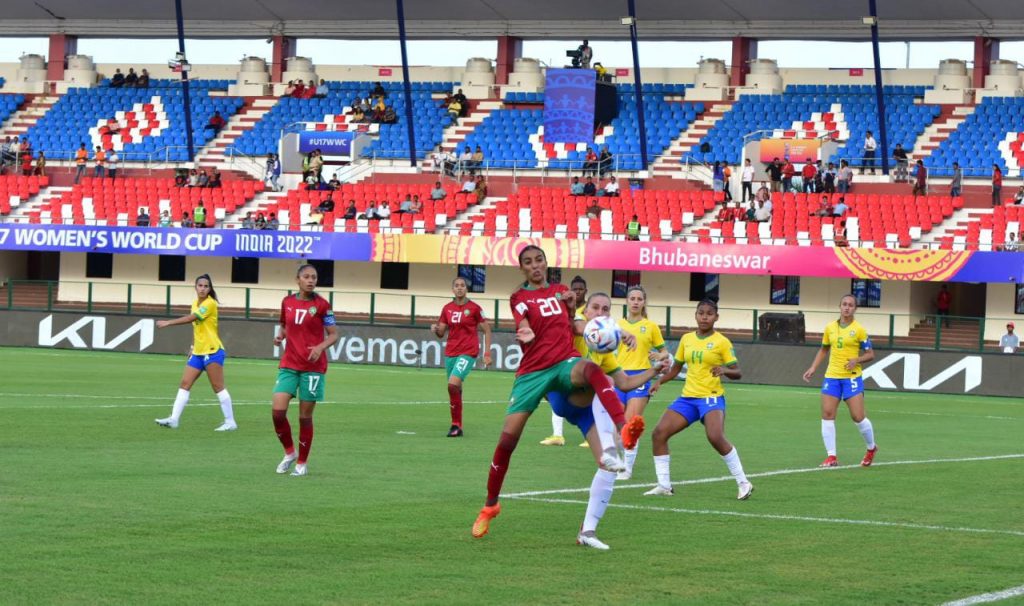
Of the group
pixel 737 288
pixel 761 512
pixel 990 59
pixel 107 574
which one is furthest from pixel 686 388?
pixel 990 59

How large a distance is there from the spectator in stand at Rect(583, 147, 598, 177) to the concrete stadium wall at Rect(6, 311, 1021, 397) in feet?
48.6

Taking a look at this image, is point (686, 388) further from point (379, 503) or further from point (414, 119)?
point (414, 119)

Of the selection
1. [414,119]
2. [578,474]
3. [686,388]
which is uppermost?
[414,119]

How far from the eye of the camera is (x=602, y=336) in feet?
38.9

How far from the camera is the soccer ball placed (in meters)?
11.8

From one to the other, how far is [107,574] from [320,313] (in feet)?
21.2

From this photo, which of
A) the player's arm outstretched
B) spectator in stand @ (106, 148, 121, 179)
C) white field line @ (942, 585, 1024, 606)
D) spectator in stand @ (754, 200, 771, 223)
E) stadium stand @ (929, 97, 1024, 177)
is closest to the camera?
white field line @ (942, 585, 1024, 606)

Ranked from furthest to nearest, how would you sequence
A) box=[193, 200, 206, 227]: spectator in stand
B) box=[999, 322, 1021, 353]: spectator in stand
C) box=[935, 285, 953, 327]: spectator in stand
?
box=[193, 200, 206, 227]: spectator in stand → box=[935, 285, 953, 327]: spectator in stand → box=[999, 322, 1021, 353]: spectator in stand

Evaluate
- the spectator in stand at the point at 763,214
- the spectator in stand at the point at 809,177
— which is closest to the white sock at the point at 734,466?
the spectator in stand at the point at 763,214

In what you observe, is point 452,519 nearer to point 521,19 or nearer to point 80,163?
point 80,163

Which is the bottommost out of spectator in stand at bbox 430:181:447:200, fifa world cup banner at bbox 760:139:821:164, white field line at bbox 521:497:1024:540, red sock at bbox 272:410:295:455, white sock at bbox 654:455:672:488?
white field line at bbox 521:497:1024:540

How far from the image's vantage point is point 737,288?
48.5m

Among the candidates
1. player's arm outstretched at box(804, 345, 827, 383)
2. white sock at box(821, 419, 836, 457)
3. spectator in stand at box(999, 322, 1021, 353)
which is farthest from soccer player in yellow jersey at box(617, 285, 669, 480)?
spectator in stand at box(999, 322, 1021, 353)

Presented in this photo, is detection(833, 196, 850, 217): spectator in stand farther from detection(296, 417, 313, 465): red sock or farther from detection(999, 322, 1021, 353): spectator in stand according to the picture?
detection(296, 417, 313, 465): red sock
